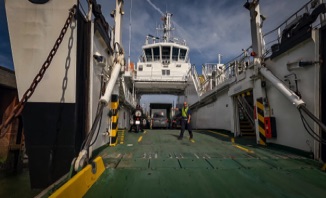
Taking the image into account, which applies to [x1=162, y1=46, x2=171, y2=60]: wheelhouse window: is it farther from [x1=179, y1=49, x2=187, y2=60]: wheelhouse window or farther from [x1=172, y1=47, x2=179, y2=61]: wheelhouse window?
[x1=179, y1=49, x2=187, y2=60]: wheelhouse window

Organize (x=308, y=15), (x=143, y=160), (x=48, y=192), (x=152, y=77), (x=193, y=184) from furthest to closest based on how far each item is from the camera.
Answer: (x=152, y=77), (x=308, y=15), (x=143, y=160), (x=193, y=184), (x=48, y=192)

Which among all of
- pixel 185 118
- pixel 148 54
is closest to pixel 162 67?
pixel 148 54

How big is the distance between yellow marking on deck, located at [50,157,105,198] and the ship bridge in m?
15.7

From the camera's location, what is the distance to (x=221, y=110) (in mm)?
11164

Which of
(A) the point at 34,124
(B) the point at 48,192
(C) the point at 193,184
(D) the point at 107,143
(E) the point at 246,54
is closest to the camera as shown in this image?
(B) the point at 48,192

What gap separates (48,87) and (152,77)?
16.3m

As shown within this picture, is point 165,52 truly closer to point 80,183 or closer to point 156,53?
point 156,53

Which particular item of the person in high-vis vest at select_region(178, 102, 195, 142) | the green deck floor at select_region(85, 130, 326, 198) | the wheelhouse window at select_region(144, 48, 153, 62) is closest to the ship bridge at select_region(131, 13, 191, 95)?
the wheelhouse window at select_region(144, 48, 153, 62)

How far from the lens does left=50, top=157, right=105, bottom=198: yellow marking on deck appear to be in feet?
6.68

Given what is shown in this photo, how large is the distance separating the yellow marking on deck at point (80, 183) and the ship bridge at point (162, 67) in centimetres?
1574

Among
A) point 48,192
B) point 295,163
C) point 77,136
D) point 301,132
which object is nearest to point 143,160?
point 77,136

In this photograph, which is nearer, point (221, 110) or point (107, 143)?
point (107, 143)

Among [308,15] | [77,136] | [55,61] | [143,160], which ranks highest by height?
[308,15]

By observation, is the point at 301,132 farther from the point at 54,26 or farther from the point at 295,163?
the point at 54,26
